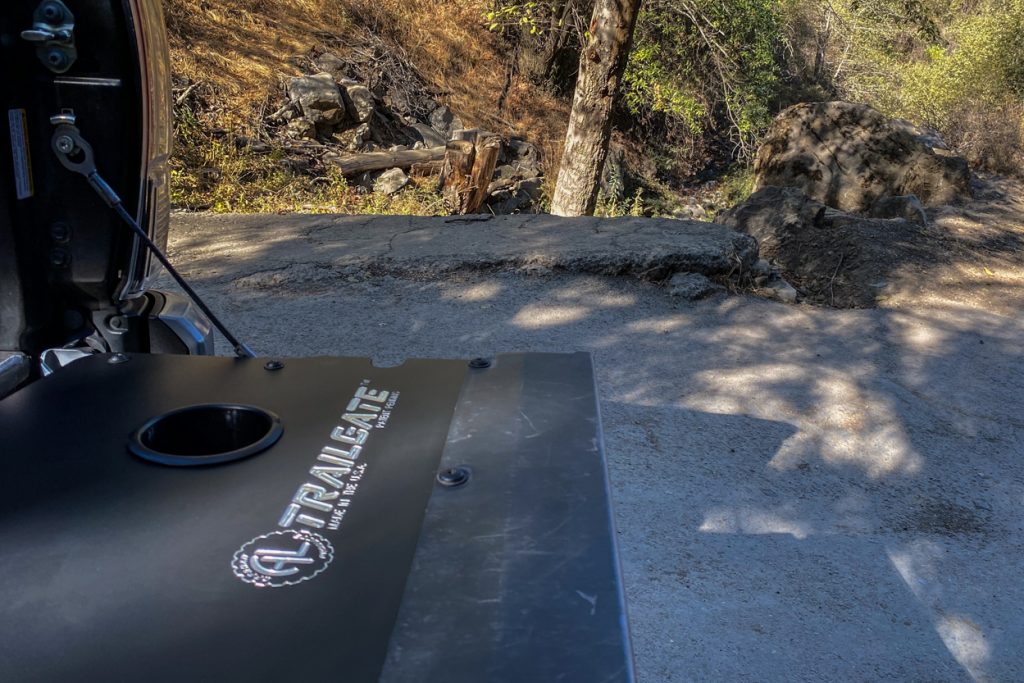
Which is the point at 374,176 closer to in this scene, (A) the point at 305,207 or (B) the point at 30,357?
(A) the point at 305,207

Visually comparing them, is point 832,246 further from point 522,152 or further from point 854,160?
point 522,152

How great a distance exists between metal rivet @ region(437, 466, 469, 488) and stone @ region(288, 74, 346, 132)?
11860 mm

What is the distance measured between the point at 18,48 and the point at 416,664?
2.01m

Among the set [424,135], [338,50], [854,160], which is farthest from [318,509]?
[338,50]

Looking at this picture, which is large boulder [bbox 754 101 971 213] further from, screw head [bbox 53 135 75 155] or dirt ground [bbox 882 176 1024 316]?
screw head [bbox 53 135 75 155]

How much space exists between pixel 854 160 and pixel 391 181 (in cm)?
605

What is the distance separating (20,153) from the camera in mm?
2393

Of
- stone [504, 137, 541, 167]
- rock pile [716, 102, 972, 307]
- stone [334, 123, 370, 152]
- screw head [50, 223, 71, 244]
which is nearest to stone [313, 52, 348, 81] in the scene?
stone [334, 123, 370, 152]

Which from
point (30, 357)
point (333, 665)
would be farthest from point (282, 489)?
point (30, 357)

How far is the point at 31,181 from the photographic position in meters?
2.44

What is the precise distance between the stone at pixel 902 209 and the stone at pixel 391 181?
6023mm

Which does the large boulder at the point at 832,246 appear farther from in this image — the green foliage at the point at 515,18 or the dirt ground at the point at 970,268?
the green foliage at the point at 515,18

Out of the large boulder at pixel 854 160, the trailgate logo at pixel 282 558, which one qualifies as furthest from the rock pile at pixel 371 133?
the trailgate logo at pixel 282 558

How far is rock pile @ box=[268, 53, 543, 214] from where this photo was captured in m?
12.3
